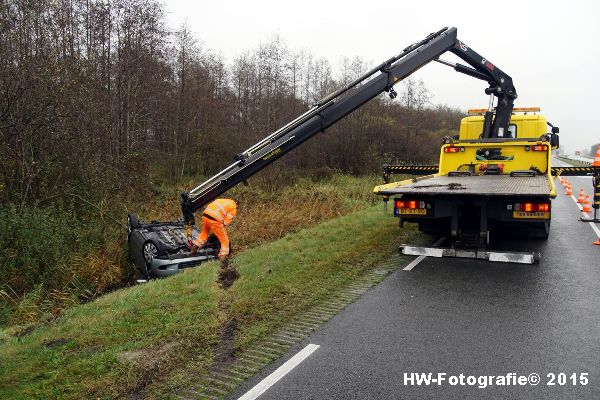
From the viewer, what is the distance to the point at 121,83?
1791 cm

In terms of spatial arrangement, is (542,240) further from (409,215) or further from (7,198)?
(7,198)

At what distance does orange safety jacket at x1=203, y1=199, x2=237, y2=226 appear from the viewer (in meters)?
8.34

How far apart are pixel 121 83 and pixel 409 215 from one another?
14949 millimetres

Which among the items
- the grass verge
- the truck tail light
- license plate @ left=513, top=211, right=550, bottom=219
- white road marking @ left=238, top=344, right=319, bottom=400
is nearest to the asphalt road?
white road marking @ left=238, top=344, right=319, bottom=400

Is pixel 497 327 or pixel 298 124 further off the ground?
pixel 298 124

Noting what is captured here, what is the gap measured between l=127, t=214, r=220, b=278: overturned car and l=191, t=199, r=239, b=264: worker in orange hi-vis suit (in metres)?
0.28

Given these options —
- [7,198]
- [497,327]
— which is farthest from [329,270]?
[7,198]

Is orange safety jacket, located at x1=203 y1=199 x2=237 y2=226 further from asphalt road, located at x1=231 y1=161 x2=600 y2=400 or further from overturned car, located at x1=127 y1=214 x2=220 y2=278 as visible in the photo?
asphalt road, located at x1=231 y1=161 x2=600 y2=400

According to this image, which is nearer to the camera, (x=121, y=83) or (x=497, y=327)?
(x=497, y=327)

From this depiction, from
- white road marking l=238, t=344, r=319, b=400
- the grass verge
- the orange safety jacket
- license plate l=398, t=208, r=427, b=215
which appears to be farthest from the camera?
the orange safety jacket

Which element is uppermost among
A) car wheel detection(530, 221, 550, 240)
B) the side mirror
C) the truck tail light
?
the side mirror

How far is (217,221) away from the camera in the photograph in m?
8.41

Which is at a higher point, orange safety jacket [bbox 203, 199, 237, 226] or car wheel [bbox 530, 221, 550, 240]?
orange safety jacket [bbox 203, 199, 237, 226]

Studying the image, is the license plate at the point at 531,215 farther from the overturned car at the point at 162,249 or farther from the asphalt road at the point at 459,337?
the overturned car at the point at 162,249
